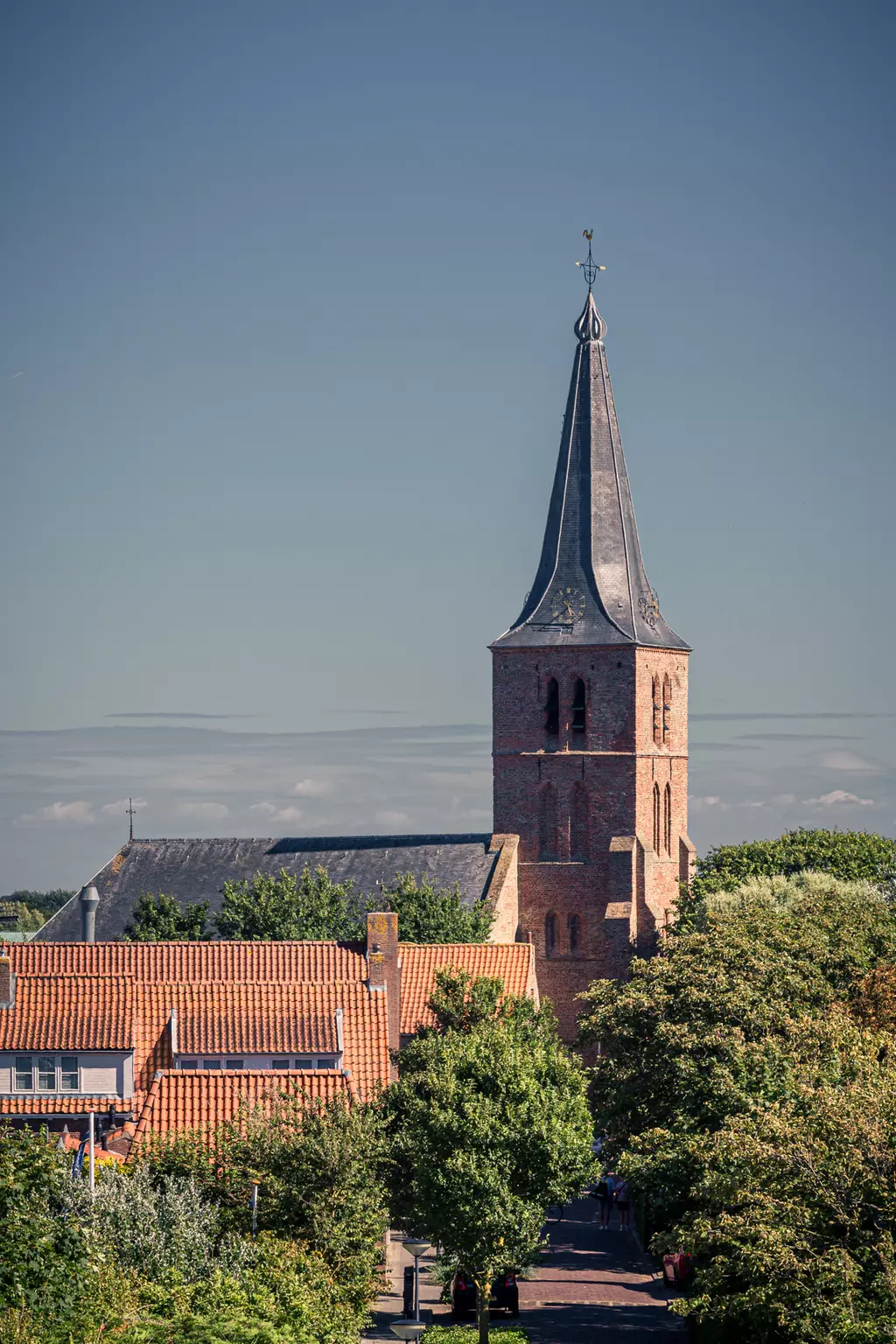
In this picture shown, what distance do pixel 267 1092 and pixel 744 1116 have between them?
36.7ft

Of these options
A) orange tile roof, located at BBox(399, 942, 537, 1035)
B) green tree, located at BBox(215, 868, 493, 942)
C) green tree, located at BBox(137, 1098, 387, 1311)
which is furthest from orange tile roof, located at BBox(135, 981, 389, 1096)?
green tree, located at BBox(215, 868, 493, 942)

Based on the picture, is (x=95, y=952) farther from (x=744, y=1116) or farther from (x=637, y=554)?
(x=637, y=554)

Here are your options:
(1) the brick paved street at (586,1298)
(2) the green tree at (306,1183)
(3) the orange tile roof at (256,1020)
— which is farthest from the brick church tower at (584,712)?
(2) the green tree at (306,1183)

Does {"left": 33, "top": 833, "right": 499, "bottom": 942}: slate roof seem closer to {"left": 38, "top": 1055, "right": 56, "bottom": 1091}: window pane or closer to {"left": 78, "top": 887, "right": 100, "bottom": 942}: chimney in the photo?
{"left": 78, "top": 887, "right": 100, "bottom": 942}: chimney

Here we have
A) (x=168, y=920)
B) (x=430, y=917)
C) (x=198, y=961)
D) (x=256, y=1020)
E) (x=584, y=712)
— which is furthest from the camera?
(x=584, y=712)

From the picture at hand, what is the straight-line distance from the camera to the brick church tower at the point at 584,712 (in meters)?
84.4

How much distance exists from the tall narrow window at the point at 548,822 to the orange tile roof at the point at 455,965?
37.2ft

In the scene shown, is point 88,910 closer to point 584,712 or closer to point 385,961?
point 584,712

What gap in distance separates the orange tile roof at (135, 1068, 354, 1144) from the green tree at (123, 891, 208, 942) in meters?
30.3

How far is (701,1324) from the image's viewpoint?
1689 inches

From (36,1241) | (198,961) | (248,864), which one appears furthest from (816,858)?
(36,1241)

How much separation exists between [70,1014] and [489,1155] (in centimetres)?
1538

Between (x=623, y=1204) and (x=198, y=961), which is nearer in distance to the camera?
(x=198, y=961)

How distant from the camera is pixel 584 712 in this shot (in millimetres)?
85750
